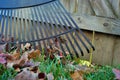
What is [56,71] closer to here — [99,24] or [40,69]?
[40,69]

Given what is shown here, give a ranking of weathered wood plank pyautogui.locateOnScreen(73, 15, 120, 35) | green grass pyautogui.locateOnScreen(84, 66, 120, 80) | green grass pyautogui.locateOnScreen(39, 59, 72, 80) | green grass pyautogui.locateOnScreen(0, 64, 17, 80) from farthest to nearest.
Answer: weathered wood plank pyautogui.locateOnScreen(73, 15, 120, 35) < green grass pyautogui.locateOnScreen(84, 66, 120, 80) < green grass pyautogui.locateOnScreen(39, 59, 72, 80) < green grass pyautogui.locateOnScreen(0, 64, 17, 80)

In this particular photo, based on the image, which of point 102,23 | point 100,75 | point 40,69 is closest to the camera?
point 40,69

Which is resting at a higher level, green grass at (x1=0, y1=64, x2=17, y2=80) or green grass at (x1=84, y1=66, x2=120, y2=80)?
green grass at (x1=0, y1=64, x2=17, y2=80)

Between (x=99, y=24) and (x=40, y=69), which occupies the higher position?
(x=99, y=24)

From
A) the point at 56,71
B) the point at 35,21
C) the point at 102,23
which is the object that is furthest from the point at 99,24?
the point at 56,71

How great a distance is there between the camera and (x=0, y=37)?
8.02 ft

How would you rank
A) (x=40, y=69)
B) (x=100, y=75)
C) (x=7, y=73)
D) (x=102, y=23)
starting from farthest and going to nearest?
1. (x=102, y=23)
2. (x=100, y=75)
3. (x=40, y=69)
4. (x=7, y=73)

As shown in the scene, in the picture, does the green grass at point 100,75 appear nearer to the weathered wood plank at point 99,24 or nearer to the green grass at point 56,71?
the green grass at point 56,71

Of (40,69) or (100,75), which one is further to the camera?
(100,75)

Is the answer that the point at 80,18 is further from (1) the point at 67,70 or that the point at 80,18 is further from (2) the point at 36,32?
(1) the point at 67,70

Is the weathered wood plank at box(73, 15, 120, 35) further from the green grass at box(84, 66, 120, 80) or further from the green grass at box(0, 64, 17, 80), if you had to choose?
the green grass at box(0, 64, 17, 80)

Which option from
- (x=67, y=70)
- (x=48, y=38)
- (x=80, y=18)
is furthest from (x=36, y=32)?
(x=67, y=70)

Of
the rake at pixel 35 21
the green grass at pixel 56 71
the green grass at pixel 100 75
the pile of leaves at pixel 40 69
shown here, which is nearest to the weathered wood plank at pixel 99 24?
the rake at pixel 35 21

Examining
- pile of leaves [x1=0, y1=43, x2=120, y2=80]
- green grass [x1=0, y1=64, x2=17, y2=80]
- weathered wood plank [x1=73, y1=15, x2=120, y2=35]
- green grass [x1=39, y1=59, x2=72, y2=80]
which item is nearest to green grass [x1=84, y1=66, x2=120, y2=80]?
pile of leaves [x1=0, y1=43, x2=120, y2=80]
